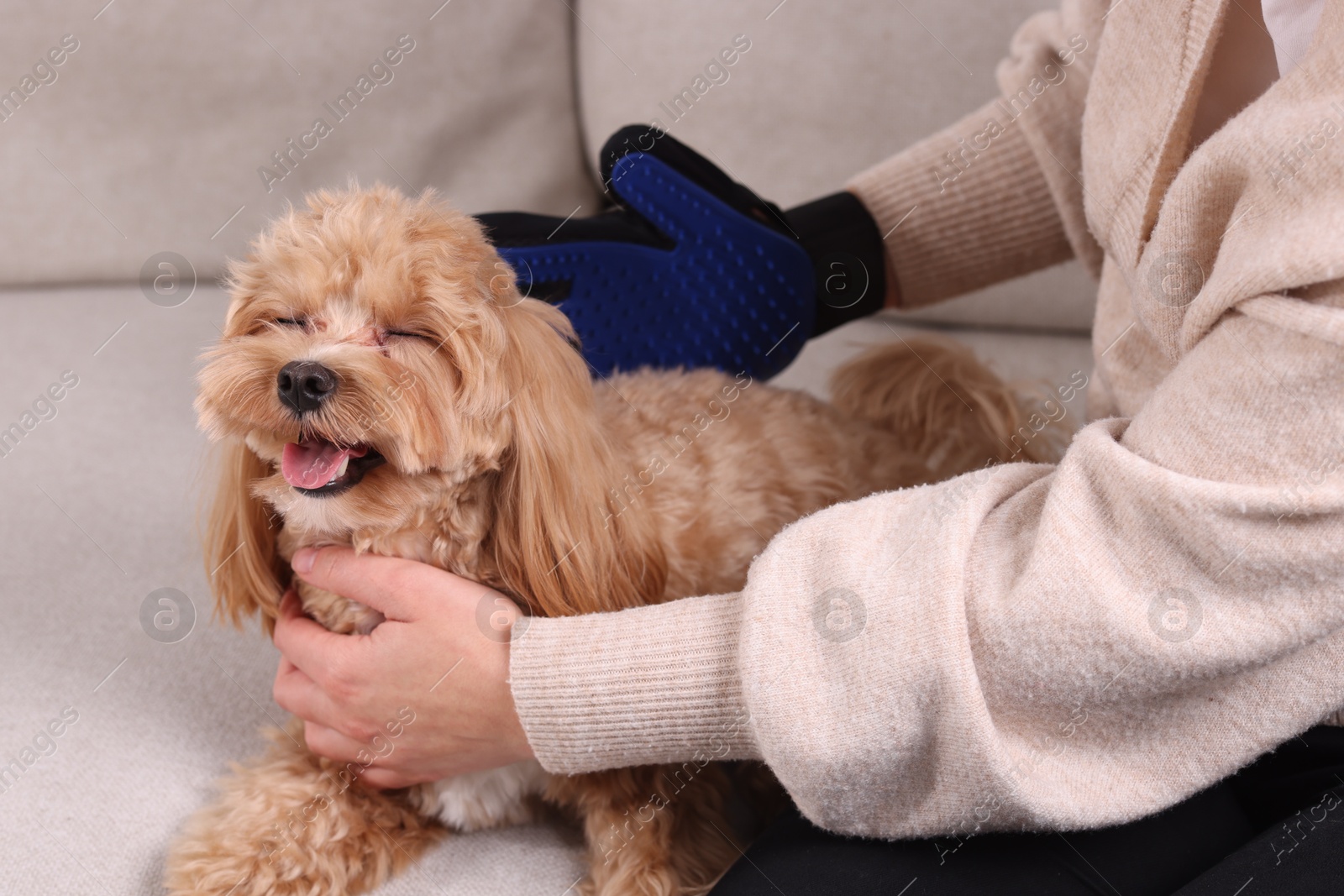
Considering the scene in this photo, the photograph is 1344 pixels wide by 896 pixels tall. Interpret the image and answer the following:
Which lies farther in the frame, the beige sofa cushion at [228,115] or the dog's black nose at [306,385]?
the beige sofa cushion at [228,115]

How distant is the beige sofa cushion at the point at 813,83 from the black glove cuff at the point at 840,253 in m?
0.51

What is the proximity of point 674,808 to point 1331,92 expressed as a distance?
805mm

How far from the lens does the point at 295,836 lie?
94cm

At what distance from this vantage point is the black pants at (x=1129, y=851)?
2.29 feet

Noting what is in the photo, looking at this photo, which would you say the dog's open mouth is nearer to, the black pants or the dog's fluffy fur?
the dog's fluffy fur

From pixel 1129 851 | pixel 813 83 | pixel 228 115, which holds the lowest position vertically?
pixel 1129 851

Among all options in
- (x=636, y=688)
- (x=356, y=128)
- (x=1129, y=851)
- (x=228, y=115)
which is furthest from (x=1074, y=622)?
(x=228, y=115)

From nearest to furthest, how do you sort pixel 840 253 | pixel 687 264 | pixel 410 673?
pixel 410 673, pixel 687 264, pixel 840 253

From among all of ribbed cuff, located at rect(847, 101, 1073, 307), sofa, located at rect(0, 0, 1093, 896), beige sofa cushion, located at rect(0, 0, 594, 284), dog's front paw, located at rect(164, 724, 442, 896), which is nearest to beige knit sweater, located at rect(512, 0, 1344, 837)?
dog's front paw, located at rect(164, 724, 442, 896)

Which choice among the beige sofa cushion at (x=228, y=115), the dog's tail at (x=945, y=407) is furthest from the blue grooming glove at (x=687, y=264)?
the beige sofa cushion at (x=228, y=115)

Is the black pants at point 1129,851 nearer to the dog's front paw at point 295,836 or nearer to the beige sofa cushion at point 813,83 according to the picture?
the dog's front paw at point 295,836

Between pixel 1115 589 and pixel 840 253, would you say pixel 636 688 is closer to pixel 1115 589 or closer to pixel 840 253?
pixel 1115 589

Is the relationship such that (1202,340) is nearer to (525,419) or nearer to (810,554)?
(810,554)

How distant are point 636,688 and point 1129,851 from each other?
1.29 feet
